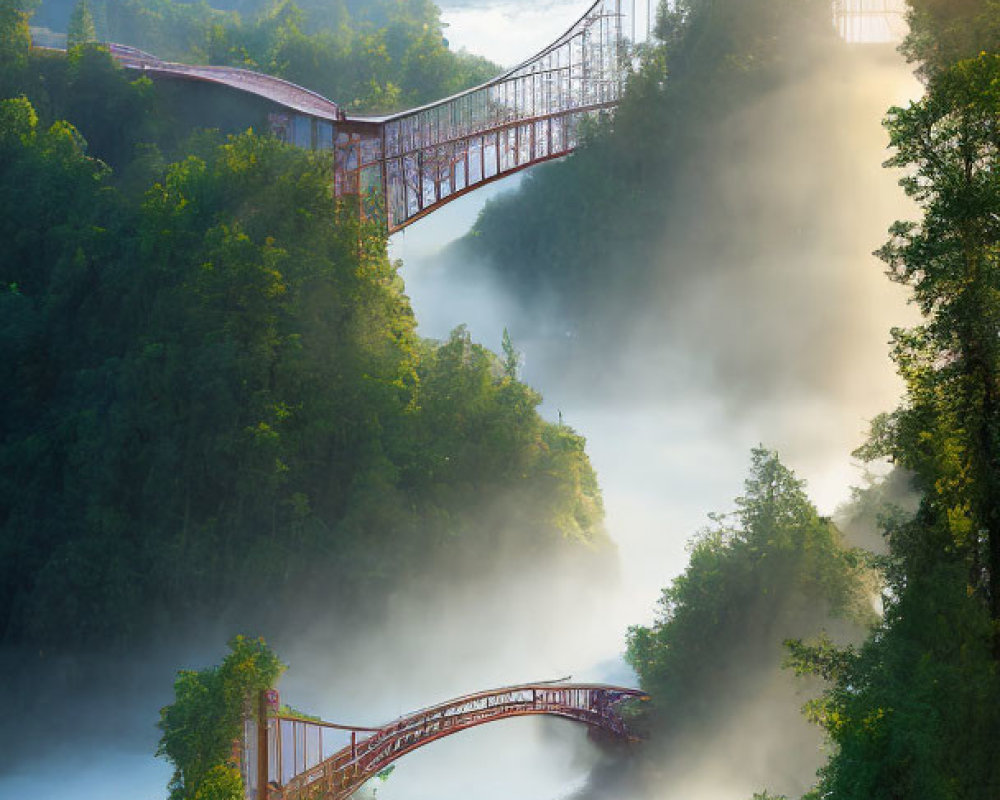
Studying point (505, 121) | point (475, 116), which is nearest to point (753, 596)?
point (475, 116)

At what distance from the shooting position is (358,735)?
3091cm

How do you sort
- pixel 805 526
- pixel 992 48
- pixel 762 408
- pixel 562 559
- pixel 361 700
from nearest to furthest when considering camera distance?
pixel 992 48 < pixel 805 526 < pixel 361 700 < pixel 562 559 < pixel 762 408

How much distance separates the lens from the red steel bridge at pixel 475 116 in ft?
123

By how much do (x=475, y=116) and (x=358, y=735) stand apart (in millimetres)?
18106

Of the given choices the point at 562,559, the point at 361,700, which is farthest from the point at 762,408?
the point at 361,700

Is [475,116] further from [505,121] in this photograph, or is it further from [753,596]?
[753,596]

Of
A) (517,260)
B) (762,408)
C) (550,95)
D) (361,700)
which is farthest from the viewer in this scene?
(517,260)

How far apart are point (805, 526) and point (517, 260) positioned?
135 ft

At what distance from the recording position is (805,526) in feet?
94.2

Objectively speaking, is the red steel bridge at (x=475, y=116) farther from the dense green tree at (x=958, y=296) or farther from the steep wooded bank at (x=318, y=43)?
the dense green tree at (x=958, y=296)

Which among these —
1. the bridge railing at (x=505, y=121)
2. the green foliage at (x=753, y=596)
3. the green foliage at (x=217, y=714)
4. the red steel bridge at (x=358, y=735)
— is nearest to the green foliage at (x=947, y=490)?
the green foliage at (x=217, y=714)

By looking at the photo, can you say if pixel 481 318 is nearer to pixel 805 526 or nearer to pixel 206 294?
pixel 206 294

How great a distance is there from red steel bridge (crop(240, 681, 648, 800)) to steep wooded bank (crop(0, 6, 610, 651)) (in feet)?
17.1

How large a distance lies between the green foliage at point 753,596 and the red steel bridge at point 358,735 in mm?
1782
